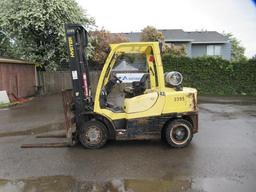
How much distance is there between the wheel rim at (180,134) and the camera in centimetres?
661

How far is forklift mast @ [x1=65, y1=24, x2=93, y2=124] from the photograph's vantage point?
650 cm

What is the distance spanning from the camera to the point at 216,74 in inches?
765

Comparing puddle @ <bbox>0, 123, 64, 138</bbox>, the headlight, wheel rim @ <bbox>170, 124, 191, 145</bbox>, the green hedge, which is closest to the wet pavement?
puddle @ <bbox>0, 123, 64, 138</bbox>

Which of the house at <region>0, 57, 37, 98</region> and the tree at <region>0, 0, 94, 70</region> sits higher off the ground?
the tree at <region>0, 0, 94, 70</region>

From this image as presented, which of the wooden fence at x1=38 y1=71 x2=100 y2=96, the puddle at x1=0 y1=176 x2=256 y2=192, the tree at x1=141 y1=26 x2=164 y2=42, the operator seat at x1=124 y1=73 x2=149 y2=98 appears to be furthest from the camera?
the tree at x1=141 y1=26 x2=164 y2=42

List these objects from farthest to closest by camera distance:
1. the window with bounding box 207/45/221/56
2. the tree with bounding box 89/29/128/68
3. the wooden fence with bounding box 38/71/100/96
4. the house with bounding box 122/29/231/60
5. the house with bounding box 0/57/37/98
Result: the window with bounding box 207/45/221/56, the house with bounding box 122/29/231/60, the tree with bounding box 89/29/128/68, the wooden fence with bounding box 38/71/100/96, the house with bounding box 0/57/37/98

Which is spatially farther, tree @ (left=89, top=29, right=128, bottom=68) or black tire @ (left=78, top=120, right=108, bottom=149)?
tree @ (left=89, top=29, right=128, bottom=68)

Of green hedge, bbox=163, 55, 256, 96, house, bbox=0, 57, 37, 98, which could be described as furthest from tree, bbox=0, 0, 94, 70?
green hedge, bbox=163, 55, 256, 96

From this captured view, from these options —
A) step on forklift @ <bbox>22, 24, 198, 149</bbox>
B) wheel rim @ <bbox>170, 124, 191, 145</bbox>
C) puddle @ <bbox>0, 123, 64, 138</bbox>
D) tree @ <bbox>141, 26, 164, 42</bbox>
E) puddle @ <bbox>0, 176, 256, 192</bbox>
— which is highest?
tree @ <bbox>141, 26, 164, 42</bbox>

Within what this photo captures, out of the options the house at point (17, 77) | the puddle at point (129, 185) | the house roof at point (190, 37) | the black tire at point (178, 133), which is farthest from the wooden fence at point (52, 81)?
the puddle at point (129, 185)

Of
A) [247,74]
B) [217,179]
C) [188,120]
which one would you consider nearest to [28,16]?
[247,74]

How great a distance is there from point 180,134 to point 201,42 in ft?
86.2

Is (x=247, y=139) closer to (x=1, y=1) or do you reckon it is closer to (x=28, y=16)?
(x=28, y=16)

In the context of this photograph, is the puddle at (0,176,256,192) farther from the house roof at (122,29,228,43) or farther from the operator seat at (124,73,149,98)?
the house roof at (122,29,228,43)
